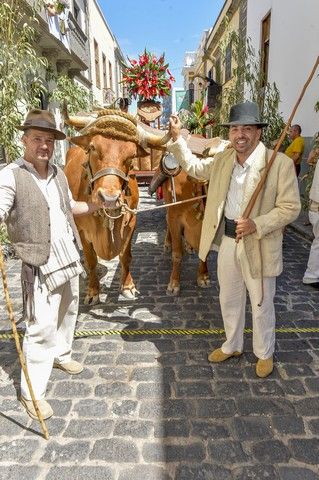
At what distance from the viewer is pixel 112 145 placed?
3.30 meters

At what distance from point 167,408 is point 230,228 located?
156cm

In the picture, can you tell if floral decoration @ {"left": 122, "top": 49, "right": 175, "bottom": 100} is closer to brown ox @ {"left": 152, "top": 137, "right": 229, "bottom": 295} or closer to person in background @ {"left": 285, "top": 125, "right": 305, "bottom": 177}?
brown ox @ {"left": 152, "top": 137, "right": 229, "bottom": 295}

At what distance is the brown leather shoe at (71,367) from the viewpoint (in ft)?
10.9

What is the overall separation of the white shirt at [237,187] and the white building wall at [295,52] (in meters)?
6.80

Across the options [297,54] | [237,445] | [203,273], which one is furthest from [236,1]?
[237,445]

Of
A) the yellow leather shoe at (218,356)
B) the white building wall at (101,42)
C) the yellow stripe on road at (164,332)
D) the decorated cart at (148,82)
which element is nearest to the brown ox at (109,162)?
the yellow stripe on road at (164,332)

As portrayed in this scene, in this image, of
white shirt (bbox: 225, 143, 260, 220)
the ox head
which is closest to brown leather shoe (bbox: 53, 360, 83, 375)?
the ox head

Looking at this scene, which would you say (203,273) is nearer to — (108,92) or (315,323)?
(315,323)

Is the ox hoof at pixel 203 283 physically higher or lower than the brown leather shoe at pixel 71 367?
higher

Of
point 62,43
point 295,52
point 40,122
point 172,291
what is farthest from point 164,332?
point 62,43

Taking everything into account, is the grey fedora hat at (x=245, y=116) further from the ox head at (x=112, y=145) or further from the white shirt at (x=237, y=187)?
the ox head at (x=112, y=145)

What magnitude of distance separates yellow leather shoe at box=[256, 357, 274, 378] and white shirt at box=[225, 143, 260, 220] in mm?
1345

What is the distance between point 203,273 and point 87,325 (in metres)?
1.87

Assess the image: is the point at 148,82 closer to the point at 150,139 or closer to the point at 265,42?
the point at 150,139
